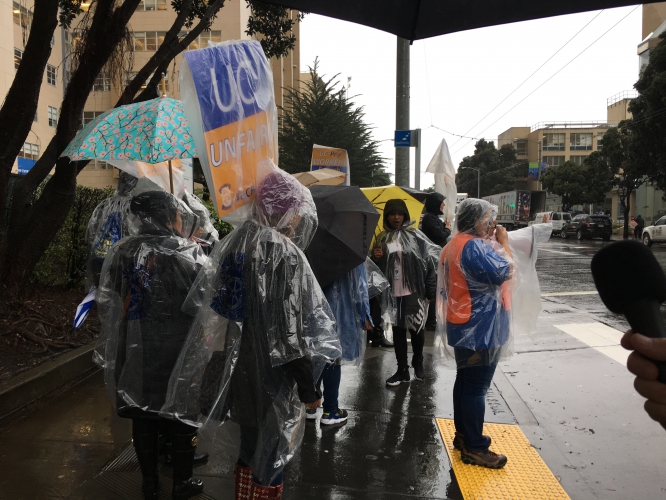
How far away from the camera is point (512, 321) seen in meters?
Answer: 3.66

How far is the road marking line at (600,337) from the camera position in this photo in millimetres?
6129

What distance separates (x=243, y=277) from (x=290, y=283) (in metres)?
0.22

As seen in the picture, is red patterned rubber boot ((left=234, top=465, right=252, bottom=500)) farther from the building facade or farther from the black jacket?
the building facade

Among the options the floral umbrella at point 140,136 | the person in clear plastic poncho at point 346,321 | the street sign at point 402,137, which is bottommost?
the person in clear plastic poncho at point 346,321

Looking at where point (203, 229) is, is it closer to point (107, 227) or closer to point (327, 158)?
point (107, 227)

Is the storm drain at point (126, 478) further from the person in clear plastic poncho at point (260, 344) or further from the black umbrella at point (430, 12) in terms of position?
A: the black umbrella at point (430, 12)

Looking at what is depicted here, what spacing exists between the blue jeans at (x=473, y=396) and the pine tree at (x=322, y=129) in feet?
54.3

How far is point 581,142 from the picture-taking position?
7362 centimetres

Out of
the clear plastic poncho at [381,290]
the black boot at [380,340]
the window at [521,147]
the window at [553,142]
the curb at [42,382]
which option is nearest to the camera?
the curb at [42,382]

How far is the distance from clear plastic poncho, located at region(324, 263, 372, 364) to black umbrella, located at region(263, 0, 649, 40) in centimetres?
212

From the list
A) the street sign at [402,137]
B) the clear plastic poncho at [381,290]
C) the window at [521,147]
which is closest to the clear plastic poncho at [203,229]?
the clear plastic poncho at [381,290]

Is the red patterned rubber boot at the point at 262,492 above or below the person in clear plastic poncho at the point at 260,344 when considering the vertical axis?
below

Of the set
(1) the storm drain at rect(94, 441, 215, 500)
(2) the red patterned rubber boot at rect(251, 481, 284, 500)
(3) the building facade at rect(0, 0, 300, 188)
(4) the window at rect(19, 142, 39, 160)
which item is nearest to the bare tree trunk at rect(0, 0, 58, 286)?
(1) the storm drain at rect(94, 441, 215, 500)

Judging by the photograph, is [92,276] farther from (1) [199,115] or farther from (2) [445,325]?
(2) [445,325]
